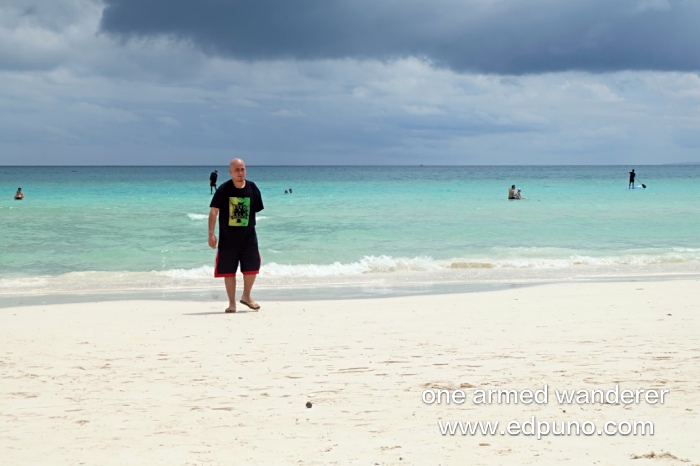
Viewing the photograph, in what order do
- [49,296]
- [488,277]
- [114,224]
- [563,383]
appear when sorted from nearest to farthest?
[563,383] → [49,296] → [488,277] → [114,224]

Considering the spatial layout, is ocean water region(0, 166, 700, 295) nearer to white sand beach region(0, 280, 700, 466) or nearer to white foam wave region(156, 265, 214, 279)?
white foam wave region(156, 265, 214, 279)

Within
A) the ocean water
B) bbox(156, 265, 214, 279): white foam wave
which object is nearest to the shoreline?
the ocean water

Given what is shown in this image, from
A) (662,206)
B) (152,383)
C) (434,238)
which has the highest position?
Answer: (662,206)

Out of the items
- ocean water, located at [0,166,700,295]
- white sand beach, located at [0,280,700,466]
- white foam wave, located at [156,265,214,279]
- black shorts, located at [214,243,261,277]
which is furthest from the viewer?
white foam wave, located at [156,265,214,279]

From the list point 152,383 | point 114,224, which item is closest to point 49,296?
point 152,383

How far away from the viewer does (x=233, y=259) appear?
836cm

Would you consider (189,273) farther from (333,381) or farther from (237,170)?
(333,381)

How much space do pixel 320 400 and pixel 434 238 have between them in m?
16.9

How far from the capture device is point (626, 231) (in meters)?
23.3

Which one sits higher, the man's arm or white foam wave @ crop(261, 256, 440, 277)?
the man's arm

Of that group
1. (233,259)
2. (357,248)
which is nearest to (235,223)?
(233,259)

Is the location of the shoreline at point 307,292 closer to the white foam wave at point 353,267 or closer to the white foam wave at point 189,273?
the white foam wave at point 189,273

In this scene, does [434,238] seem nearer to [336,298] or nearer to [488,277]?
[488,277]

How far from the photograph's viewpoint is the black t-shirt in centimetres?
818
